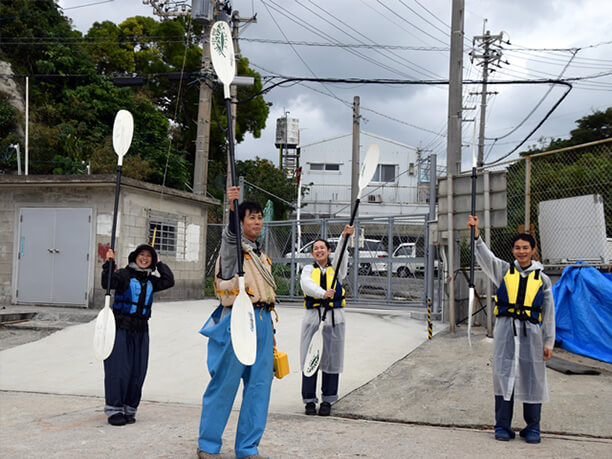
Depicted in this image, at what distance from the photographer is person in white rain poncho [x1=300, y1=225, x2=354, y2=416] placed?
5602 mm

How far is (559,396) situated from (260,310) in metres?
3.63

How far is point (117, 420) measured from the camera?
4.84 metres

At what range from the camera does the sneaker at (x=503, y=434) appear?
457cm

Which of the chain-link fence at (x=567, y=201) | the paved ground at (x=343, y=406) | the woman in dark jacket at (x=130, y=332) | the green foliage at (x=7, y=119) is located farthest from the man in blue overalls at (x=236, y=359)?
the green foliage at (x=7, y=119)

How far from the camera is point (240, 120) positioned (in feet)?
84.8

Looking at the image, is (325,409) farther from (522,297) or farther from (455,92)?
(455,92)

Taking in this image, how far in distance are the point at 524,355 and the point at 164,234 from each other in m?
9.74

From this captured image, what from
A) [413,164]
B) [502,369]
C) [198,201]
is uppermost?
[413,164]

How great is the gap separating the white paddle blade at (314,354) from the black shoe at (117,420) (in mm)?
1615

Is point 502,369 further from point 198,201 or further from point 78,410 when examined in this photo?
point 198,201

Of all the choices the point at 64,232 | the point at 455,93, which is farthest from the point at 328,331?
the point at 64,232

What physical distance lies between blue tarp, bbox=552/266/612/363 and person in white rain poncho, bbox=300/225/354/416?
364 centimetres

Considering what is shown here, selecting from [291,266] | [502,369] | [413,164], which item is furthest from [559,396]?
[413,164]

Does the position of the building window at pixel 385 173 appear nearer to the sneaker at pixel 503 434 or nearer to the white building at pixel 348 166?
the white building at pixel 348 166
